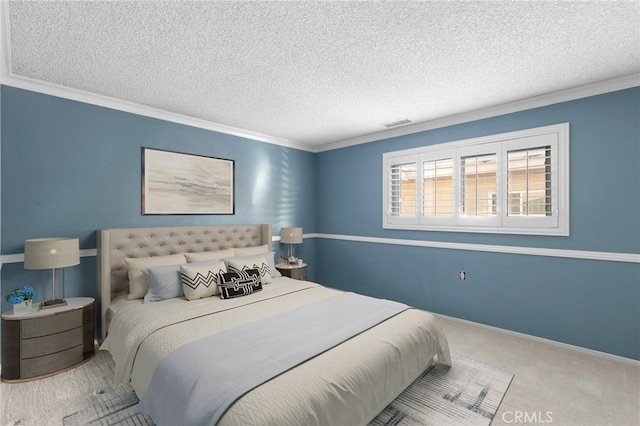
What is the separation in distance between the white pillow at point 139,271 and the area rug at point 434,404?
982mm

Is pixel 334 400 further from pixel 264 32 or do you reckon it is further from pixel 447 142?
pixel 447 142

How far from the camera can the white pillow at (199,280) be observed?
2980 mm

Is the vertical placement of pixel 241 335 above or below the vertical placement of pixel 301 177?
below

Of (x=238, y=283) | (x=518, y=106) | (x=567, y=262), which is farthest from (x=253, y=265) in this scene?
(x=518, y=106)

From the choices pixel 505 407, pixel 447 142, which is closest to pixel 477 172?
pixel 447 142

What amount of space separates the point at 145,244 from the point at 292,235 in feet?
6.57

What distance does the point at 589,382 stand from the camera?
8.15 feet

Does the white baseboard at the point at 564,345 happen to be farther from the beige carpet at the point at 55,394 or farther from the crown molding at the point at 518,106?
the beige carpet at the point at 55,394

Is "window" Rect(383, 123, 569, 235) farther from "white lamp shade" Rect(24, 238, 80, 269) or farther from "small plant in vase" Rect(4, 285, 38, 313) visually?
"small plant in vase" Rect(4, 285, 38, 313)

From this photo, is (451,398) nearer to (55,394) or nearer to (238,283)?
(238,283)

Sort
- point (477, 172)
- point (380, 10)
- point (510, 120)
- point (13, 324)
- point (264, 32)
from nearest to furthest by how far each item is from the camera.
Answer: point (380, 10) → point (264, 32) → point (13, 324) → point (510, 120) → point (477, 172)

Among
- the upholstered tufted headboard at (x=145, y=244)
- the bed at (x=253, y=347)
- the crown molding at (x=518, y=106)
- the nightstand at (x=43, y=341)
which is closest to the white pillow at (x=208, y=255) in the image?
the bed at (x=253, y=347)

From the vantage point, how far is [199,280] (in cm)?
303

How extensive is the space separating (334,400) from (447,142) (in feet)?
11.2
